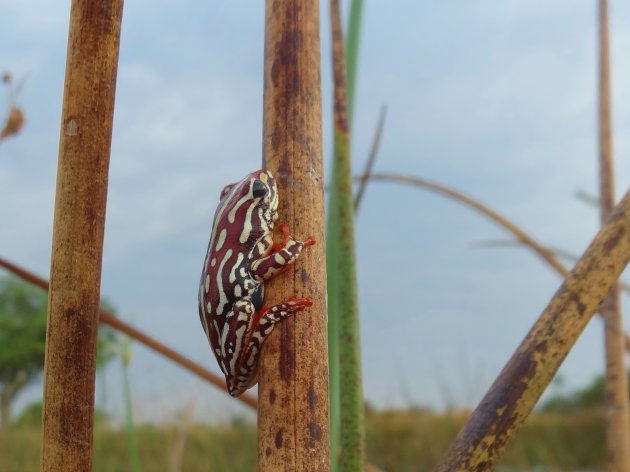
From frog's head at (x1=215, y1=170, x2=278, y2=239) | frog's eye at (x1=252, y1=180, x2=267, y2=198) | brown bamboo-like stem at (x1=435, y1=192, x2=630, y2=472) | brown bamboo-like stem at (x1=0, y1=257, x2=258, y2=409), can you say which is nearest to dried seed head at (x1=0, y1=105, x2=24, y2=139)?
brown bamboo-like stem at (x1=0, y1=257, x2=258, y2=409)

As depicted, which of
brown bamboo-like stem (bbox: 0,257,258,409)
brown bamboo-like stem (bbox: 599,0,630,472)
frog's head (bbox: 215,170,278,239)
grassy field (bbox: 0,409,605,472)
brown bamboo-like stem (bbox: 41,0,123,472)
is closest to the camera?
brown bamboo-like stem (bbox: 41,0,123,472)

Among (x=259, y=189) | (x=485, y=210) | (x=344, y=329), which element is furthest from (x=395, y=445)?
(x=259, y=189)

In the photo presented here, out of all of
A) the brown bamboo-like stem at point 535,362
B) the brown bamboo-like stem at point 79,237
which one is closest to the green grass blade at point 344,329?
the brown bamboo-like stem at point 535,362

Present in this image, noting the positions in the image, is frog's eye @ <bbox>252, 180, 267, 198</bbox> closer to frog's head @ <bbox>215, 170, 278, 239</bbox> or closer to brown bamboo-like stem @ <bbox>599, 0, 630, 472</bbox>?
frog's head @ <bbox>215, 170, 278, 239</bbox>

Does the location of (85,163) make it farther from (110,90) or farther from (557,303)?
(557,303)

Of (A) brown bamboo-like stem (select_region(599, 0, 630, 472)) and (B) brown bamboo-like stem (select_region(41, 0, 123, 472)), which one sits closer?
(B) brown bamboo-like stem (select_region(41, 0, 123, 472))

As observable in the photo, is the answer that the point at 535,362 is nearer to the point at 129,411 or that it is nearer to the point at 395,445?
the point at 129,411
